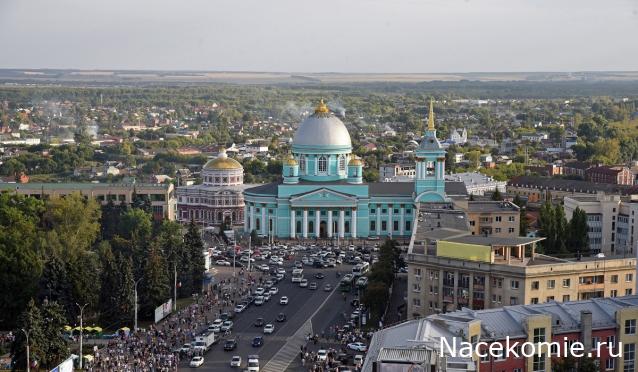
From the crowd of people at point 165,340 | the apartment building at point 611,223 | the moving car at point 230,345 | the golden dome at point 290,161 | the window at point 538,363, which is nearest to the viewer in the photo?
the window at point 538,363

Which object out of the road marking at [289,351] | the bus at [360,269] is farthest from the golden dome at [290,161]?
the road marking at [289,351]

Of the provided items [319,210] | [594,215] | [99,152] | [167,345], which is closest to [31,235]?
[167,345]

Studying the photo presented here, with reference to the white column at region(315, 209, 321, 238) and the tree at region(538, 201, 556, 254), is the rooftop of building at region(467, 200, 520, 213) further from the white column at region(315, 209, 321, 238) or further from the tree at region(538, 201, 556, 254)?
the white column at region(315, 209, 321, 238)

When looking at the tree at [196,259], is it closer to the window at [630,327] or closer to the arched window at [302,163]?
the arched window at [302,163]

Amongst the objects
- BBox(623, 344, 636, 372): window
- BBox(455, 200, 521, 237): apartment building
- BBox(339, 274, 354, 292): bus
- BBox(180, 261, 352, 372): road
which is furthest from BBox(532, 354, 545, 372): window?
BBox(455, 200, 521, 237): apartment building

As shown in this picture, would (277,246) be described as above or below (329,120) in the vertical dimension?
below

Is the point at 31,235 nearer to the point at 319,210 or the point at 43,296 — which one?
the point at 43,296
